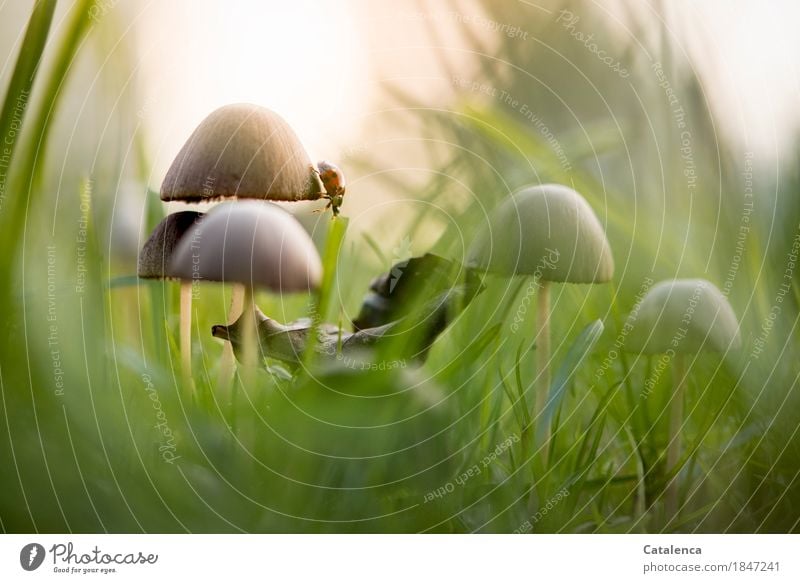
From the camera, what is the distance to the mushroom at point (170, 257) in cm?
51

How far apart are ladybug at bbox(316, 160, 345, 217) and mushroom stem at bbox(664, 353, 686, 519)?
26cm

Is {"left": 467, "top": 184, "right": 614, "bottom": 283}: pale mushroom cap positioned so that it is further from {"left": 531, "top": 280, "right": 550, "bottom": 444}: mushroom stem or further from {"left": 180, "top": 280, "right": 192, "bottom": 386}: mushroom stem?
{"left": 180, "top": 280, "right": 192, "bottom": 386}: mushroom stem

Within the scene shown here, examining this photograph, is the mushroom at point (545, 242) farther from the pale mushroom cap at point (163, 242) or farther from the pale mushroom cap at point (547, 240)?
the pale mushroom cap at point (163, 242)

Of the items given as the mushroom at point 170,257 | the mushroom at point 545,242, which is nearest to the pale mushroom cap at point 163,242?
the mushroom at point 170,257

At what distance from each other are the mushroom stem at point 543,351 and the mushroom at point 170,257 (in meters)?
0.23

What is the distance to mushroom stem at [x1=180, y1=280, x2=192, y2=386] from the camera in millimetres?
530

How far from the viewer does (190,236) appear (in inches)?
19.9

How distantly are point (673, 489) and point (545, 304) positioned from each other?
165 mm

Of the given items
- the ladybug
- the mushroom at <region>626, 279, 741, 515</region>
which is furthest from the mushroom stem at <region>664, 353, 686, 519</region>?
the ladybug

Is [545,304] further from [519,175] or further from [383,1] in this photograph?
[383,1]

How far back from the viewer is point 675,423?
57cm

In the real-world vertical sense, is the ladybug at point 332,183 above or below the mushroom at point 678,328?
above
